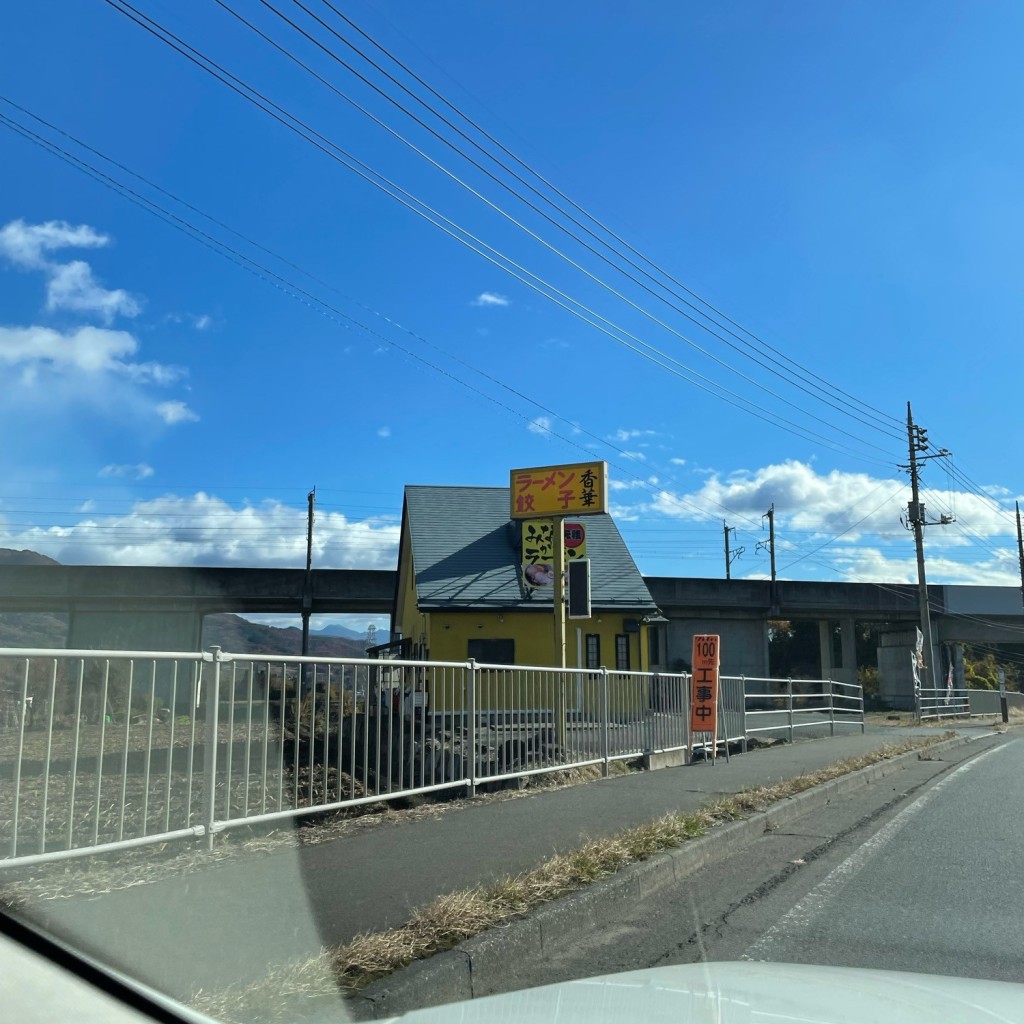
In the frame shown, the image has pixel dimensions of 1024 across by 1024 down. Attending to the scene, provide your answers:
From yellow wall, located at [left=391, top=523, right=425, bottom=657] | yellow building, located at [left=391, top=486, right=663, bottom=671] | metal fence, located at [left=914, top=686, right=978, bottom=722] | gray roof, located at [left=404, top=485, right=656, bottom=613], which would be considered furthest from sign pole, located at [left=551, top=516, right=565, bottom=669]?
metal fence, located at [left=914, top=686, right=978, bottom=722]

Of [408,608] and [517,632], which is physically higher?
[408,608]

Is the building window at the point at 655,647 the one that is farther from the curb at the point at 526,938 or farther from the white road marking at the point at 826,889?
the curb at the point at 526,938

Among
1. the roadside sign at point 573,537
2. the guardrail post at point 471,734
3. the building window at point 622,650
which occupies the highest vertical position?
the roadside sign at point 573,537

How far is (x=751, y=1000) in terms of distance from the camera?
133 inches

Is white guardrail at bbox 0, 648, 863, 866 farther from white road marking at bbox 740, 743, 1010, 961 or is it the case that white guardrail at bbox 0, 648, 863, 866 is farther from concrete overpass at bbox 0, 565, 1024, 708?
concrete overpass at bbox 0, 565, 1024, 708

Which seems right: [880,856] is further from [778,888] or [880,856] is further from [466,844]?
[466,844]

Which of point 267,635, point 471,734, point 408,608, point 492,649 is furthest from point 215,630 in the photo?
point 471,734

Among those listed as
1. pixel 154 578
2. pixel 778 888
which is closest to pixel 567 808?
pixel 778 888

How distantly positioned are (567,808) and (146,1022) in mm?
6061

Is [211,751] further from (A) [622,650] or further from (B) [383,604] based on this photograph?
(B) [383,604]

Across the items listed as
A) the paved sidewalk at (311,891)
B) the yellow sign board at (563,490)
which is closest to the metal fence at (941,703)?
the yellow sign board at (563,490)

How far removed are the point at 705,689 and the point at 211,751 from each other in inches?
370

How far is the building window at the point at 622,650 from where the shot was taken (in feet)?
94.6

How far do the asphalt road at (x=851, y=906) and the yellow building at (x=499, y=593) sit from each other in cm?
1791
